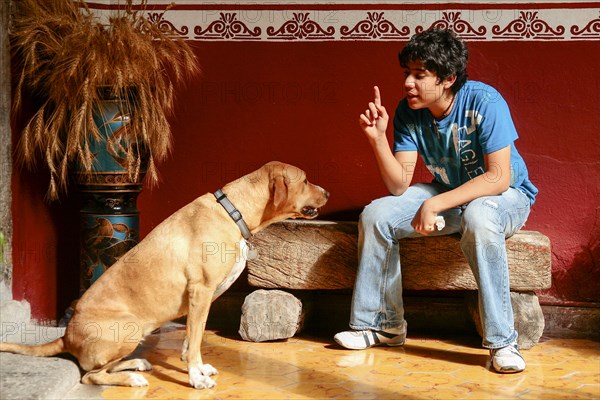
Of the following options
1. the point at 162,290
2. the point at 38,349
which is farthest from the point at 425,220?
the point at 38,349

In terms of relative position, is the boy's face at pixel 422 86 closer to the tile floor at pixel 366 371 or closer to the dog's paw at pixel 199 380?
the tile floor at pixel 366 371

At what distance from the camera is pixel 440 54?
3.59 m

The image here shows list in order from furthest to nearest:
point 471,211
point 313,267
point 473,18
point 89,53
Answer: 1. point 473,18
2. point 313,267
3. point 89,53
4. point 471,211

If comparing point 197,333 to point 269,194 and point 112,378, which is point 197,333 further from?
point 269,194

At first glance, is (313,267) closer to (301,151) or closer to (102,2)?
(301,151)

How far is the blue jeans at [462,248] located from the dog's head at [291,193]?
1.09 ft

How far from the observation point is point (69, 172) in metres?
4.17

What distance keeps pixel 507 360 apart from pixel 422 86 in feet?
4.47

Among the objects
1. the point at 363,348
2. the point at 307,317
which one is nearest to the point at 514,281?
the point at 363,348

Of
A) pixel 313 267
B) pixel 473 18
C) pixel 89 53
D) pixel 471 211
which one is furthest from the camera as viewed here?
pixel 473 18

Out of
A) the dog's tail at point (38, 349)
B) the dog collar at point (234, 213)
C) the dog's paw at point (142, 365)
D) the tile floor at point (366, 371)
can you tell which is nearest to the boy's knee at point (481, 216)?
the tile floor at point (366, 371)

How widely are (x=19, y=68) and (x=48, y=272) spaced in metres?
1.16

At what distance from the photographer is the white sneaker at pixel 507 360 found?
11.1ft

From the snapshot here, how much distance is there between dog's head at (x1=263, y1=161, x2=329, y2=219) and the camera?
11.4ft
